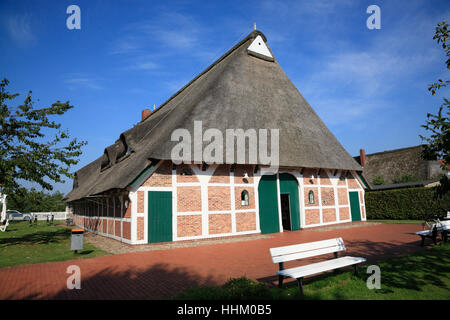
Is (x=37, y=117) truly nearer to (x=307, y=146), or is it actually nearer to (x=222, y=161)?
(x=222, y=161)

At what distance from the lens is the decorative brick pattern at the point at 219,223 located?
1369 centimetres

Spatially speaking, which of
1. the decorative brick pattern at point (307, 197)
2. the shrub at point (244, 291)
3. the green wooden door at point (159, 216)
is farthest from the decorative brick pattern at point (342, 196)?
the shrub at point (244, 291)

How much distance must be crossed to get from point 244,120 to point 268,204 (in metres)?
5.18

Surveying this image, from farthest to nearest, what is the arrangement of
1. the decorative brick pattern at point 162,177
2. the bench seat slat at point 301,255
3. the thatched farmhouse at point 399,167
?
the thatched farmhouse at point 399,167, the decorative brick pattern at point 162,177, the bench seat slat at point 301,255

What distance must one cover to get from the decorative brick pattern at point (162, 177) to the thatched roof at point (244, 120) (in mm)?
710

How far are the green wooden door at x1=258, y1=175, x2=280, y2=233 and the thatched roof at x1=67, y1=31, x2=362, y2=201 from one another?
1.49 metres

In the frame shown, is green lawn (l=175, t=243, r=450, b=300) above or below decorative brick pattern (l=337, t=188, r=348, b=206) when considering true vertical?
below

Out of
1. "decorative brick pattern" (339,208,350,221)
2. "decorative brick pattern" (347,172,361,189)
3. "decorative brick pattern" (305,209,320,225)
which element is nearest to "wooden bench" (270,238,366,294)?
"decorative brick pattern" (305,209,320,225)

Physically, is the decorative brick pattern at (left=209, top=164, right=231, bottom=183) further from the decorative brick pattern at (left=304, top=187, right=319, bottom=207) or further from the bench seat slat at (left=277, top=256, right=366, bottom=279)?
the bench seat slat at (left=277, top=256, right=366, bottom=279)

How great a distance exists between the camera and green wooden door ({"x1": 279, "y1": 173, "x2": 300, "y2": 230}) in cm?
1686

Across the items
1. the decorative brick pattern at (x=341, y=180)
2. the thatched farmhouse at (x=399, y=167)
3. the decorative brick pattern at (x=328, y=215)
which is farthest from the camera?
the thatched farmhouse at (x=399, y=167)

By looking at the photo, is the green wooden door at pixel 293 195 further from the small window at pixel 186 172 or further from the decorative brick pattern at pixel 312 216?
the small window at pixel 186 172

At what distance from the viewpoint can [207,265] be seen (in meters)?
7.87
